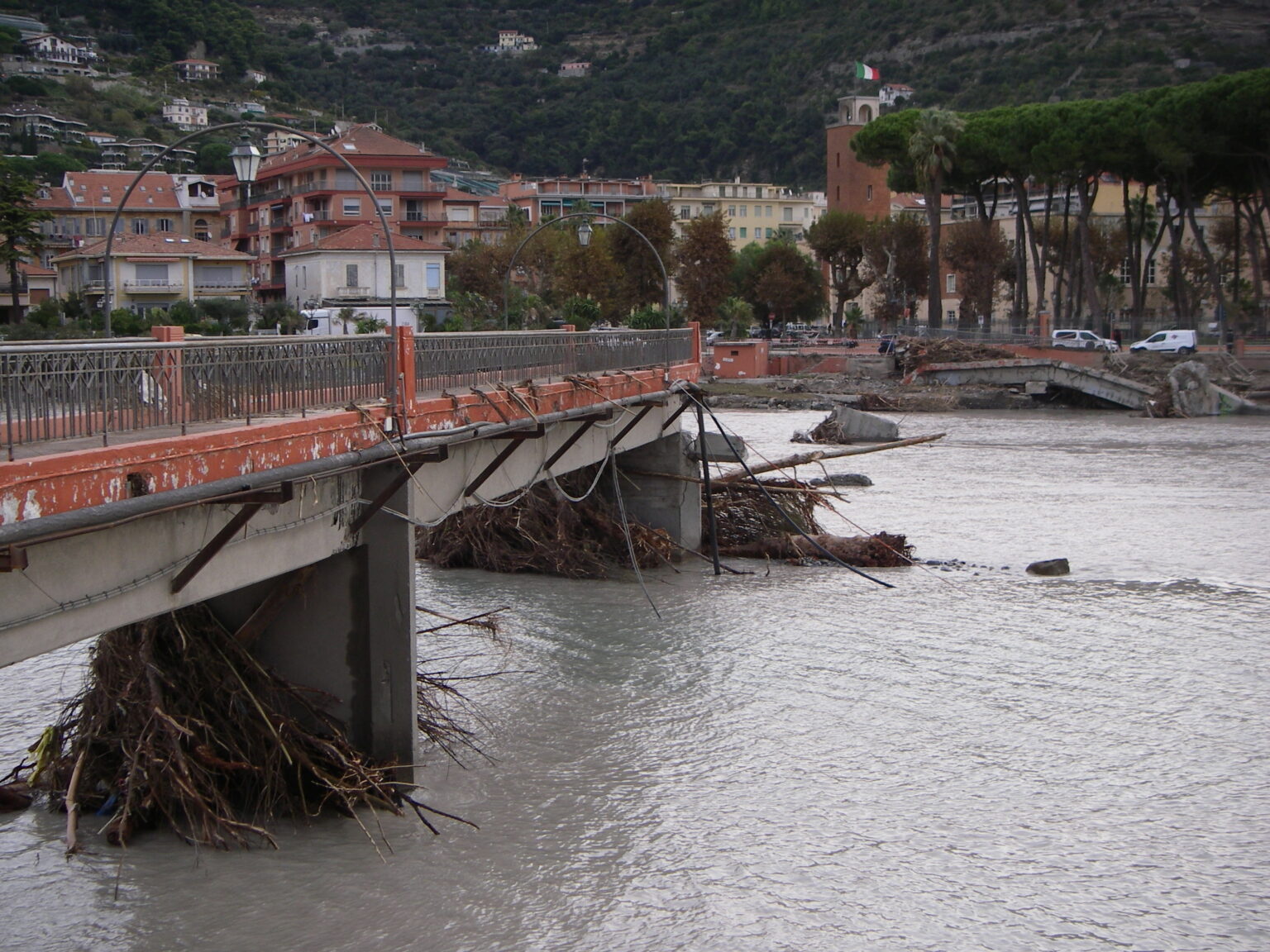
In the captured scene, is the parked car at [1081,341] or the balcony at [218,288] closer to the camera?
the balcony at [218,288]

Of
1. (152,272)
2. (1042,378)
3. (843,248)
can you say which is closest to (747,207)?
(843,248)

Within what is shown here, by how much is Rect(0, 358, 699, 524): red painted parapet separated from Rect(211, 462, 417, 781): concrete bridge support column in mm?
818

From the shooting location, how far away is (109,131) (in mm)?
106750

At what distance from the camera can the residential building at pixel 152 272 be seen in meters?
38.1

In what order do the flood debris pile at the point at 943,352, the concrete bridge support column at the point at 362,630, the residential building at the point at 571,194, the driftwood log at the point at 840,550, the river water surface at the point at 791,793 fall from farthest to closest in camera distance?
the residential building at the point at 571,194 < the flood debris pile at the point at 943,352 < the driftwood log at the point at 840,550 < the concrete bridge support column at the point at 362,630 < the river water surface at the point at 791,793

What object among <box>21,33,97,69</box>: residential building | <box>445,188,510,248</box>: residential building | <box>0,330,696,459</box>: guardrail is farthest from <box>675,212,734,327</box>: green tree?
<box>21,33,97,69</box>: residential building

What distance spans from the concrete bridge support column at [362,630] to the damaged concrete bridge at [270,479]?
0.6 inches

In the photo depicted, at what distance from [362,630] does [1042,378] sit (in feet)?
162

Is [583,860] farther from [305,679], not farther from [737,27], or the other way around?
[737,27]

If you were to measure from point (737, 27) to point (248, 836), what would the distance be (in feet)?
617

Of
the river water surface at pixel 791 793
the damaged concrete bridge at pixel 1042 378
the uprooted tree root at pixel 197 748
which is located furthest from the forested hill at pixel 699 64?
the uprooted tree root at pixel 197 748

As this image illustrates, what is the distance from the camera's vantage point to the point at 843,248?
84.2 meters

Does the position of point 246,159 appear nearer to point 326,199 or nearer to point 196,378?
point 196,378

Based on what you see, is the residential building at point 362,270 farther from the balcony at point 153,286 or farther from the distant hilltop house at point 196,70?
the distant hilltop house at point 196,70
